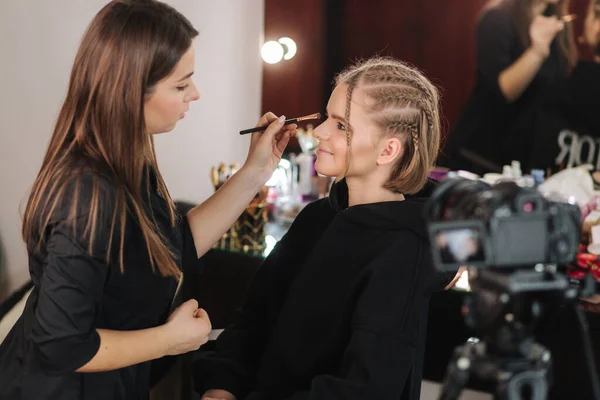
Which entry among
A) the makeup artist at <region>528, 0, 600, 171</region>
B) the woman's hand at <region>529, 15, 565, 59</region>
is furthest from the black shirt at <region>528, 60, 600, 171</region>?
the woman's hand at <region>529, 15, 565, 59</region>

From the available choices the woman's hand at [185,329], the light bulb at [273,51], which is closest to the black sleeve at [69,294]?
the woman's hand at [185,329]

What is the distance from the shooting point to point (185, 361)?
1.97 meters

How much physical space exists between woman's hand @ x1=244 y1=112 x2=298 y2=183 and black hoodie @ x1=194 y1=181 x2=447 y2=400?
157 millimetres

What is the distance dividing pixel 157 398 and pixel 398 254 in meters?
1.18

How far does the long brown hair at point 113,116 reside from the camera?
1037mm

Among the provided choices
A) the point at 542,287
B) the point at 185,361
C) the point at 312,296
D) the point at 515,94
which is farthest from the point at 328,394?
the point at 515,94

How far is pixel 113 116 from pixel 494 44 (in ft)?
5.59

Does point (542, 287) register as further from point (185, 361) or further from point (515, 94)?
point (515, 94)

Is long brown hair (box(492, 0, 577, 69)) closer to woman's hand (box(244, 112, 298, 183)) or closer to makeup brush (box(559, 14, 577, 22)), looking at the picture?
makeup brush (box(559, 14, 577, 22))

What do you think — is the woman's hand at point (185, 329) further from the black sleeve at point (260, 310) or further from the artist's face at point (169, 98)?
the artist's face at point (169, 98)

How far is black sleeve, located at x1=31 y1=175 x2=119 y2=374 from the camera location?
0.97m

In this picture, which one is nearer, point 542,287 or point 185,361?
point 542,287

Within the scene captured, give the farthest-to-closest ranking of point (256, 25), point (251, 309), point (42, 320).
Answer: point (256, 25), point (251, 309), point (42, 320)

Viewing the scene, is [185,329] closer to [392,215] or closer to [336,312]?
[336,312]
